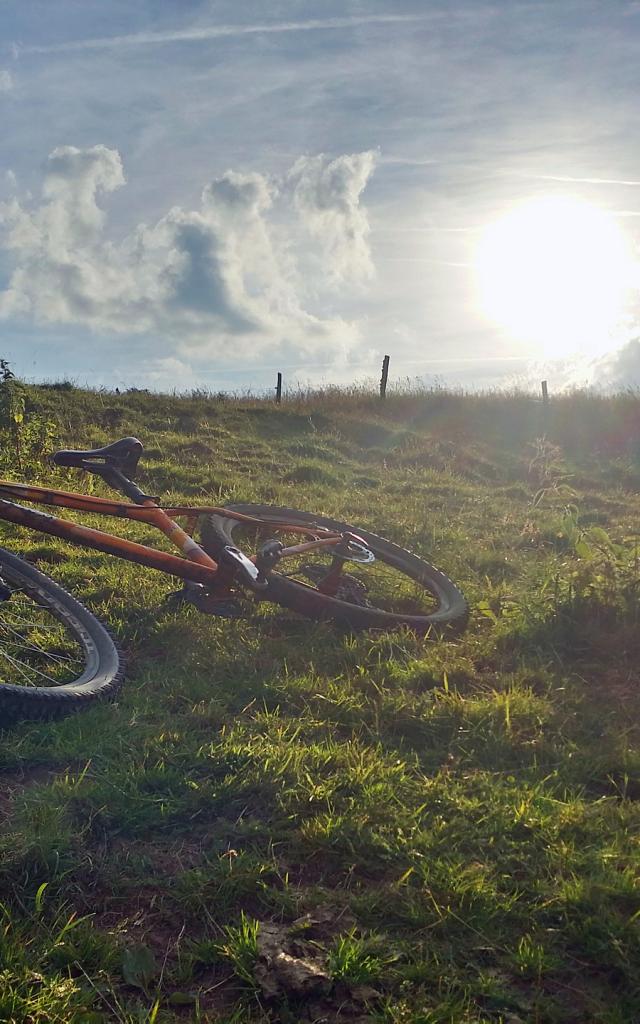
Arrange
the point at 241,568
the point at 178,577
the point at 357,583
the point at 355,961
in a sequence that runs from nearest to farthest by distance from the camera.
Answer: the point at 355,961 → the point at 241,568 → the point at 178,577 → the point at 357,583

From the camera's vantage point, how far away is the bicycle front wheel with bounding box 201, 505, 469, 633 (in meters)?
5.09

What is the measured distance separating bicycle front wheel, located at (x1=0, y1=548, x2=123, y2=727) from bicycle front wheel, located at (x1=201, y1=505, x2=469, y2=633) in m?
1.04

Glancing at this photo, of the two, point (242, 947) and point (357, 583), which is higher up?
point (357, 583)

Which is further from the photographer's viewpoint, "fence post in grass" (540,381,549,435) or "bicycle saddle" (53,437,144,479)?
"fence post in grass" (540,381,549,435)

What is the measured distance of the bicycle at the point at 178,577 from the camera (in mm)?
4148

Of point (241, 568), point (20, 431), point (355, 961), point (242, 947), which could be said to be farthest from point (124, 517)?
point (20, 431)

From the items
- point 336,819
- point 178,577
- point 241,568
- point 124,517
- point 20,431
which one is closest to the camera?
point 336,819

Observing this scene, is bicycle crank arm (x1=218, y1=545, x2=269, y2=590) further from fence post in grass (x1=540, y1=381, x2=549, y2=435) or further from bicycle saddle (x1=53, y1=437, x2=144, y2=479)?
fence post in grass (x1=540, y1=381, x2=549, y2=435)

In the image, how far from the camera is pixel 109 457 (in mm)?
5176

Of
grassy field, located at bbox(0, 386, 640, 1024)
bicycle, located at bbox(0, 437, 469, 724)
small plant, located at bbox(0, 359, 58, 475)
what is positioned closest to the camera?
grassy field, located at bbox(0, 386, 640, 1024)

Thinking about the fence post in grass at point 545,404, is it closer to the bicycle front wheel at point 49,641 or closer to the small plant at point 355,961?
the bicycle front wheel at point 49,641

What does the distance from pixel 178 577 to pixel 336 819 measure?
248 centimetres

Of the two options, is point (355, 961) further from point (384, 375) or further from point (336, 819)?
point (384, 375)

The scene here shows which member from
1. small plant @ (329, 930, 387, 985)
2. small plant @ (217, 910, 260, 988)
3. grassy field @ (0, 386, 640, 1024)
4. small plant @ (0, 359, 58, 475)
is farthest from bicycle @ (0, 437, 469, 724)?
small plant @ (0, 359, 58, 475)
